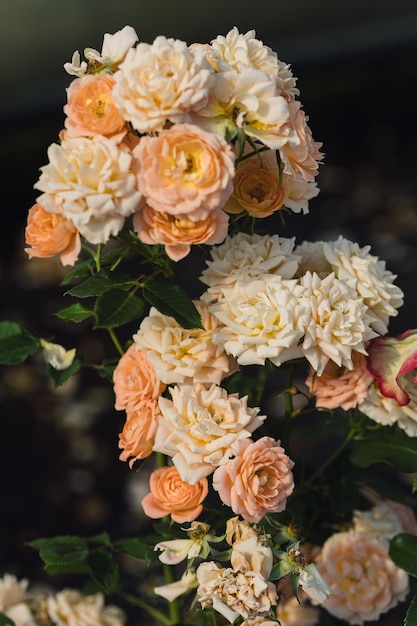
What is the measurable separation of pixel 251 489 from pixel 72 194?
13.1 inches

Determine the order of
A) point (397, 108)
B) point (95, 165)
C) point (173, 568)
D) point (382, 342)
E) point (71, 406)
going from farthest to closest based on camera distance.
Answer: point (397, 108), point (71, 406), point (173, 568), point (382, 342), point (95, 165)

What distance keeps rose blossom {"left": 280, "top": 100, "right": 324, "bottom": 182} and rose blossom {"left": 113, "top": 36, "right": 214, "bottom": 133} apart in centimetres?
11

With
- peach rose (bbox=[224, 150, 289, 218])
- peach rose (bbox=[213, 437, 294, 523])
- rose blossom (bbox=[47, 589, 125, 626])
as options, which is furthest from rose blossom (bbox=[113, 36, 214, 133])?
rose blossom (bbox=[47, 589, 125, 626])

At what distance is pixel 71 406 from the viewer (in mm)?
2848

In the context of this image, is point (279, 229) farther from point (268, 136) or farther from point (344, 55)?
point (268, 136)

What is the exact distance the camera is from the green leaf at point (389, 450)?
109 centimetres

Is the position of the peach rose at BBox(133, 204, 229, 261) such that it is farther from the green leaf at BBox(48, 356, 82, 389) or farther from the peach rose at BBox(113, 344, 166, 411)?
the green leaf at BBox(48, 356, 82, 389)

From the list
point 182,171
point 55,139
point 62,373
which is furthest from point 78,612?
point 55,139

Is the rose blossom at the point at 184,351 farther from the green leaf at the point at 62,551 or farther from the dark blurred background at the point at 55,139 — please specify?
the dark blurred background at the point at 55,139

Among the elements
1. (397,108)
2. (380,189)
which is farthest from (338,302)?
(397,108)

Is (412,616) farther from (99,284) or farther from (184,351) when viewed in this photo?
(99,284)

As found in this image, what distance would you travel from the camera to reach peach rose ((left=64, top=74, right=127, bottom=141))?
0.87m

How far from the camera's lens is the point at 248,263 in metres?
0.98

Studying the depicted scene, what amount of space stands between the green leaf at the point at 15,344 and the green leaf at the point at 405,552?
1.66ft
